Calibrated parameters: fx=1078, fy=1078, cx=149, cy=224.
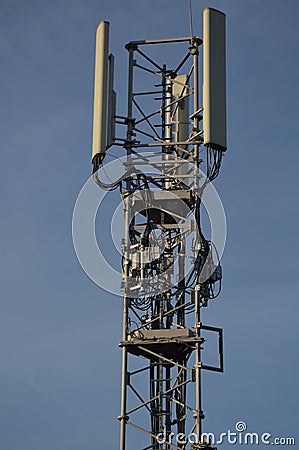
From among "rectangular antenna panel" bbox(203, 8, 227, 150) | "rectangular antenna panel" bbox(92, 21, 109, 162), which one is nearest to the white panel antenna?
"rectangular antenna panel" bbox(92, 21, 109, 162)

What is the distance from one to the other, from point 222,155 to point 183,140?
4.88 m

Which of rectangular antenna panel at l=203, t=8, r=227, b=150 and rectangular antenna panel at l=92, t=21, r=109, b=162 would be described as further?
rectangular antenna panel at l=92, t=21, r=109, b=162

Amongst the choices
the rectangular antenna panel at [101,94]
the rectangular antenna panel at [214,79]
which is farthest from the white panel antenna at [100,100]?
the rectangular antenna panel at [214,79]

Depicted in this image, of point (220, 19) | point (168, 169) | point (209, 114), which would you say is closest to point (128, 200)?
point (168, 169)

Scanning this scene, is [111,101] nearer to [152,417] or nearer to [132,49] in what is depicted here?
[132,49]

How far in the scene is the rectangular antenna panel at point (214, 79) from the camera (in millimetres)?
45469

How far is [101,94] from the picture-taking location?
46938 mm

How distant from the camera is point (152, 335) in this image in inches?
1763

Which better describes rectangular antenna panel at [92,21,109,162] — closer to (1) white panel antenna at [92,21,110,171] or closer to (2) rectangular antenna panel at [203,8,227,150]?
(1) white panel antenna at [92,21,110,171]

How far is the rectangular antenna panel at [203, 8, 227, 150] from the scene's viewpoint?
45.5 m

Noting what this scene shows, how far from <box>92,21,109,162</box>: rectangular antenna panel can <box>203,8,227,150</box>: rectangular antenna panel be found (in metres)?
4.43

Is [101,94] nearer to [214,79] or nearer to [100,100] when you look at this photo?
[100,100]

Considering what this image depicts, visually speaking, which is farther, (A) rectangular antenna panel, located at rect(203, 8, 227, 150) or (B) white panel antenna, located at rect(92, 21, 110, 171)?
(B) white panel antenna, located at rect(92, 21, 110, 171)

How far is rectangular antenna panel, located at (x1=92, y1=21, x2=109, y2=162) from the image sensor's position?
4672 centimetres
